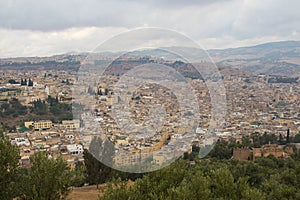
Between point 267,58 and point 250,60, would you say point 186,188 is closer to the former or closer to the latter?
point 250,60

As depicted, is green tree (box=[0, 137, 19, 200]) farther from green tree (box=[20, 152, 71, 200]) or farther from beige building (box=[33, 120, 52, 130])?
beige building (box=[33, 120, 52, 130])

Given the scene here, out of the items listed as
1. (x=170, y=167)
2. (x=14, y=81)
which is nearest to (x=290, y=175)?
(x=170, y=167)

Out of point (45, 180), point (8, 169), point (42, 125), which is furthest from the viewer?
point (42, 125)

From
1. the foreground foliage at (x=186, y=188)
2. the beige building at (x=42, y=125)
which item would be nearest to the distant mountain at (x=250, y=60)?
the beige building at (x=42, y=125)

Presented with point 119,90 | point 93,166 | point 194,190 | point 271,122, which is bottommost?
point 271,122

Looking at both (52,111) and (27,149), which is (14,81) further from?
(27,149)

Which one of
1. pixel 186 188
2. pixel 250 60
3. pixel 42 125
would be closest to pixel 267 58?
pixel 250 60

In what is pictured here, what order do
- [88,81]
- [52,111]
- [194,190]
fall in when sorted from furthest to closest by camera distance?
[52,111]
[88,81]
[194,190]

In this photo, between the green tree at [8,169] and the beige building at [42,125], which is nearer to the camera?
the green tree at [8,169]

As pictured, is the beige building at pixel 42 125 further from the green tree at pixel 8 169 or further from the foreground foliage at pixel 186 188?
the green tree at pixel 8 169

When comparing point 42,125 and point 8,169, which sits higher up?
point 8,169

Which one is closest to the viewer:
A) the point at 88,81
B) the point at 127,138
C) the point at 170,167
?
the point at 170,167
